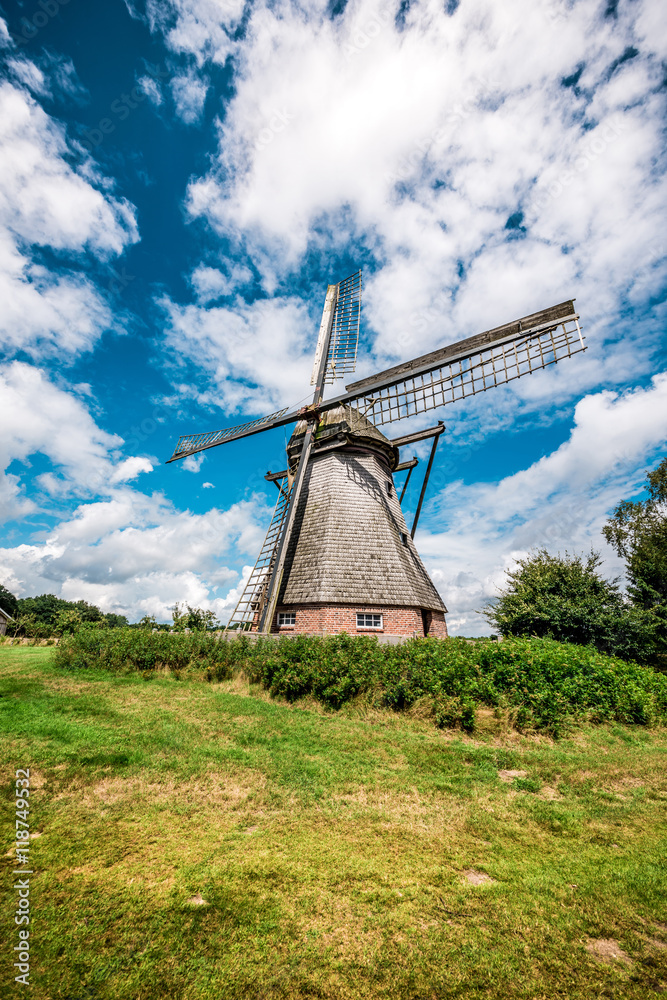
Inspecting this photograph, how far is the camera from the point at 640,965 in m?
3.00

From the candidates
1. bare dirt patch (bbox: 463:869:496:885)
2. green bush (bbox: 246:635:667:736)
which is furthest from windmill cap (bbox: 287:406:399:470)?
bare dirt patch (bbox: 463:869:496:885)

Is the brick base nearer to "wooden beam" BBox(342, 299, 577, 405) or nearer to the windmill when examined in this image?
the windmill

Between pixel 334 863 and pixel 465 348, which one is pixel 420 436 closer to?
pixel 465 348

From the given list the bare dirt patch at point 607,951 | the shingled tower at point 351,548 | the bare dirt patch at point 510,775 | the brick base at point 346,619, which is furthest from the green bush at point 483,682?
the bare dirt patch at point 607,951

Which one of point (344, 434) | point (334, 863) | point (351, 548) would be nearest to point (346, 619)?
point (351, 548)

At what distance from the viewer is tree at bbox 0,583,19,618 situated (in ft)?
209

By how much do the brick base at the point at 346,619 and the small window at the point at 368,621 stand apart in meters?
0.12

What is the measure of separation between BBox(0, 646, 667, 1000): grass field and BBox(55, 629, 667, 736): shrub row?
0.96 m

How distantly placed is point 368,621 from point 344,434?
25.9 feet

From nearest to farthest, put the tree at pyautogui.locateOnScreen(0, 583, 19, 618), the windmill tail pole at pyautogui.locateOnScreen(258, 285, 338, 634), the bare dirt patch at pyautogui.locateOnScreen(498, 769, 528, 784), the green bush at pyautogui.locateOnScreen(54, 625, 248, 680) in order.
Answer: the bare dirt patch at pyautogui.locateOnScreen(498, 769, 528, 784)
the green bush at pyautogui.locateOnScreen(54, 625, 248, 680)
the windmill tail pole at pyautogui.locateOnScreen(258, 285, 338, 634)
the tree at pyautogui.locateOnScreen(0, 583, 19, 618)

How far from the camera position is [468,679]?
8938mm

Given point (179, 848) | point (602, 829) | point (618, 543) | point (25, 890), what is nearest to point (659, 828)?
point (602, 829)

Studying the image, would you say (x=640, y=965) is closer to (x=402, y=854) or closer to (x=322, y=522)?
(x=402, y=854)

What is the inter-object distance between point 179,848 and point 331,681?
220 inches
